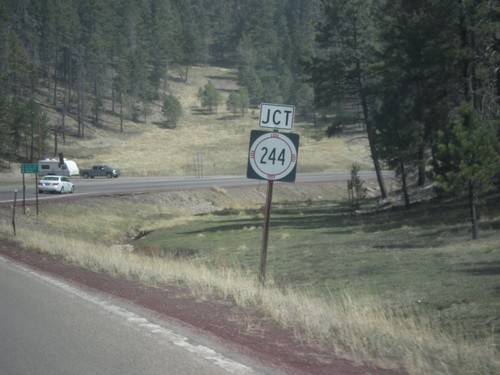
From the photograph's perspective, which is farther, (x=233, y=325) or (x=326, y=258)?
(x=326, y=258)

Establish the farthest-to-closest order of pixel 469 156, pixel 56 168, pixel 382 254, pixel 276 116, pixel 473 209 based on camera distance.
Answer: pixel 56 168, pixel 473 209, pixel 469 156, pixel 382 254, pixel 276 116

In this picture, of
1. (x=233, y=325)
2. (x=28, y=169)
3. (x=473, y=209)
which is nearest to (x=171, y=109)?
(x=28, y=169)

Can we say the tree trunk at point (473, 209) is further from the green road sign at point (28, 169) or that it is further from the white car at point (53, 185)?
the white car at point (53, 185)

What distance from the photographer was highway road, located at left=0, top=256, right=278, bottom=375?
22.2 ft

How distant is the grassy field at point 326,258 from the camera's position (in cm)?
810

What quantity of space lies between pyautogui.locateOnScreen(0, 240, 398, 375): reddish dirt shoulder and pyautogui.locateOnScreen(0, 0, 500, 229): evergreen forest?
13646 millimetres

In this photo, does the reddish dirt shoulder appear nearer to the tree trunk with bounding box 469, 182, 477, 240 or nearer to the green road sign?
the tree trunk with bounding box 469, 182, 477, 240

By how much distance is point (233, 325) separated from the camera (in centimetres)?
871

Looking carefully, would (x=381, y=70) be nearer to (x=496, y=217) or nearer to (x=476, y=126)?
(x=496, y=217)

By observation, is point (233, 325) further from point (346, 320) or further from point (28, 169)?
point (28, 169)

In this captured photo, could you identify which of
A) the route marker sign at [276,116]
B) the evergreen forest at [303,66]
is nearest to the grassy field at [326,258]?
the route marker sign at [276,116]

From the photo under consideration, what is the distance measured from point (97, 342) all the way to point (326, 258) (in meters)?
14.2

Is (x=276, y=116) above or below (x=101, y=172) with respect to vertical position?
above

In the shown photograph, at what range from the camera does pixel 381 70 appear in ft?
130
